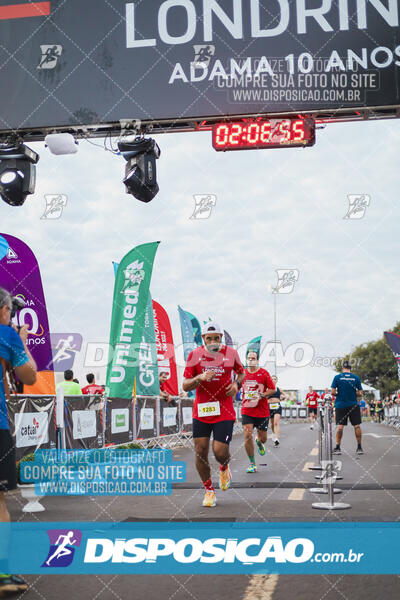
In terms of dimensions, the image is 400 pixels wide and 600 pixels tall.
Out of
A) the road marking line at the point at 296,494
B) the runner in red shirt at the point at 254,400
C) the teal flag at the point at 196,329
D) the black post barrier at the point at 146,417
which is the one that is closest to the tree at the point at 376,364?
the teal flag at the point at 196,329

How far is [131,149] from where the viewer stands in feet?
35.5

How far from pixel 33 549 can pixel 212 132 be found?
23.7 feet

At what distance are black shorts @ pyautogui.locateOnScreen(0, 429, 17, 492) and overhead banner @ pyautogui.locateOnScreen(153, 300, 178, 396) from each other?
13295mm

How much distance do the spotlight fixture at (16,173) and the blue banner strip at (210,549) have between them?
21.3ft

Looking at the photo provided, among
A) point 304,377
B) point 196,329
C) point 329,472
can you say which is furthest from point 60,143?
point 304,377

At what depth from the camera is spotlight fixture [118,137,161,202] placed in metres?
10.6

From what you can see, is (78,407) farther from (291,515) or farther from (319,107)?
(319,107)

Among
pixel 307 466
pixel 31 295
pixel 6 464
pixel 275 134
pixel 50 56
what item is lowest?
pixel 307 466

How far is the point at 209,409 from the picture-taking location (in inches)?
303

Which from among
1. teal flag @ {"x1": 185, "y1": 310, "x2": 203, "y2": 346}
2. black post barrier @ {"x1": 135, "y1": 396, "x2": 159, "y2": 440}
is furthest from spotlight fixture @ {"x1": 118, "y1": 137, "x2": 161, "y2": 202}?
teal flag @ {"x1": 185, "y1": 310, "x2": 203, "y2": 346}

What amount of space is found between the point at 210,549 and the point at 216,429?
2692 millimetres

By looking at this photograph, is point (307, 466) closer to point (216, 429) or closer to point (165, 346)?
point (216, 429)

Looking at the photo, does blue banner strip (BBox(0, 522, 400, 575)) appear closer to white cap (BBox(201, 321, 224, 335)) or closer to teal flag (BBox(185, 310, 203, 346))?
white cap (BBox(201, 321, 224, 335))

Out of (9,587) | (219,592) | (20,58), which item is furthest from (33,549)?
(20,58)
